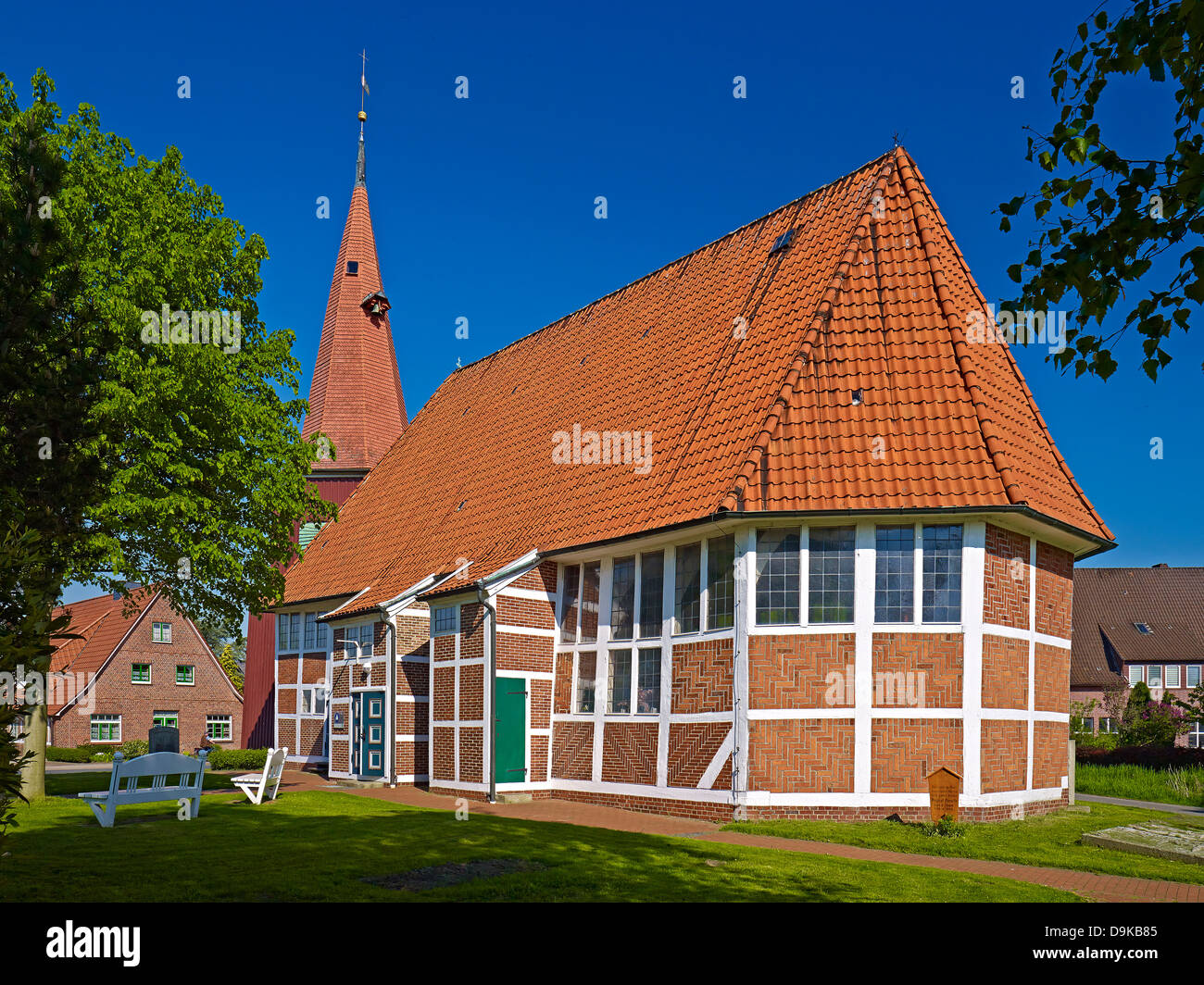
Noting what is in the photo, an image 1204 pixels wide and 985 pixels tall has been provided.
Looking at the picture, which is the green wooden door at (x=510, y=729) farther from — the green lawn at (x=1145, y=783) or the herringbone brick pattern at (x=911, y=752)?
the green lawn at (x=1145, y=783)

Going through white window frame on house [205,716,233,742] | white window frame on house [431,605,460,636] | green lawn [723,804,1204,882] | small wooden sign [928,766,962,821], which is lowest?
white window frame on house [205,716,233,742]

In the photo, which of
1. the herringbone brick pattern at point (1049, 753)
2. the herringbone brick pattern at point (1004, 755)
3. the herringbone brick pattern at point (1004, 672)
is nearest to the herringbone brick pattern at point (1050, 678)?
the herringbone brick pattern at point (1049, 753)

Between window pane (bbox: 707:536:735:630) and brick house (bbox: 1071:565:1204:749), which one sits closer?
window pane (bbox: 707:536:735:630)

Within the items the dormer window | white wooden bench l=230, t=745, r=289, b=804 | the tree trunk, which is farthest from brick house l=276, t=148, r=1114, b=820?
the dormer window

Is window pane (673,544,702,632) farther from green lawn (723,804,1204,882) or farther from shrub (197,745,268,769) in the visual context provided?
shrub (197,745,268,769)

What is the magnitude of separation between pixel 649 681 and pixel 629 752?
1.26 m

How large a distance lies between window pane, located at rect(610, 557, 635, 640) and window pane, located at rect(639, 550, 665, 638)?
24 cm

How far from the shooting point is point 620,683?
18266 mm

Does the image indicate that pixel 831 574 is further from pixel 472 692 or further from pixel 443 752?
pixel 443 752

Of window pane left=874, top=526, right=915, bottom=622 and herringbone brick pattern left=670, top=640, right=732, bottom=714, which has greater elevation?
window pane left=874, top=526, right=915, bottom=622

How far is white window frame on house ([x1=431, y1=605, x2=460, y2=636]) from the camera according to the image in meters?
20.5

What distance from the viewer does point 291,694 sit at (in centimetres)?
3036

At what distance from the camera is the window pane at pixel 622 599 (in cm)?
1836

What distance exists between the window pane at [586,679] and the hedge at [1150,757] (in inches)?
587
